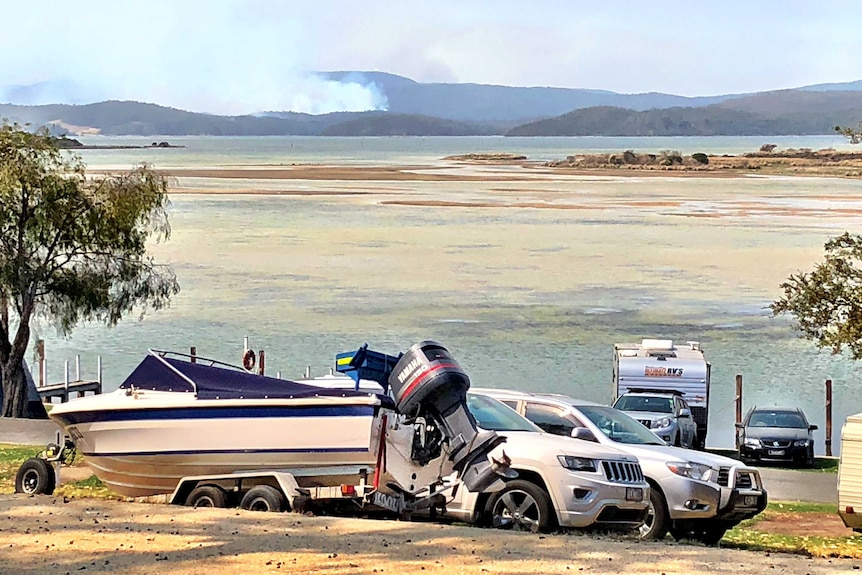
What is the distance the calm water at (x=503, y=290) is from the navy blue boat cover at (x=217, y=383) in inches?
672

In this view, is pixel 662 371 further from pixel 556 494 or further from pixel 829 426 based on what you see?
pixel 556 494

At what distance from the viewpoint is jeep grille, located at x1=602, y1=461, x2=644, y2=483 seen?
40.0 ft

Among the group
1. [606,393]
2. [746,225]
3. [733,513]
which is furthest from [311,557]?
[746,225]

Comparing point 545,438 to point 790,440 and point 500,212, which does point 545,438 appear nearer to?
point 790,440

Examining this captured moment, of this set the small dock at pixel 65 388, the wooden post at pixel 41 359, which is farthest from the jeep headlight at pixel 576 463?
the wooden post at pixel 41 359

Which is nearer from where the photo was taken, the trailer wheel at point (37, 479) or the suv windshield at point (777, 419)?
the trailer wheel at point (37, 479)

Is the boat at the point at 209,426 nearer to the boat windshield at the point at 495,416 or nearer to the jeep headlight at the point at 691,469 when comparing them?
the boat windshield at the point at 495,416

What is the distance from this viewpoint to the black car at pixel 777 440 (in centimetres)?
2409

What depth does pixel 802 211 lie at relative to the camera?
89.6 metres

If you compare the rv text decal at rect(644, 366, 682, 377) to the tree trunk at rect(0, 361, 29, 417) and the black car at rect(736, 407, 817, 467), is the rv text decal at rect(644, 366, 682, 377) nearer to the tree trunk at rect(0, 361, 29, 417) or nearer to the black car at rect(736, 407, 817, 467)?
the black car at rect(736, 407, 817, 467)

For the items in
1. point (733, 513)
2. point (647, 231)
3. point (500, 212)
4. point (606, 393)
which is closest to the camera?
point (733, 513)

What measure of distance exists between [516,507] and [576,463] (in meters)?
0.64

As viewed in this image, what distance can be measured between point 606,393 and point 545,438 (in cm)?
1908

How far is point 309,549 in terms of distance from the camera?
10211mm
